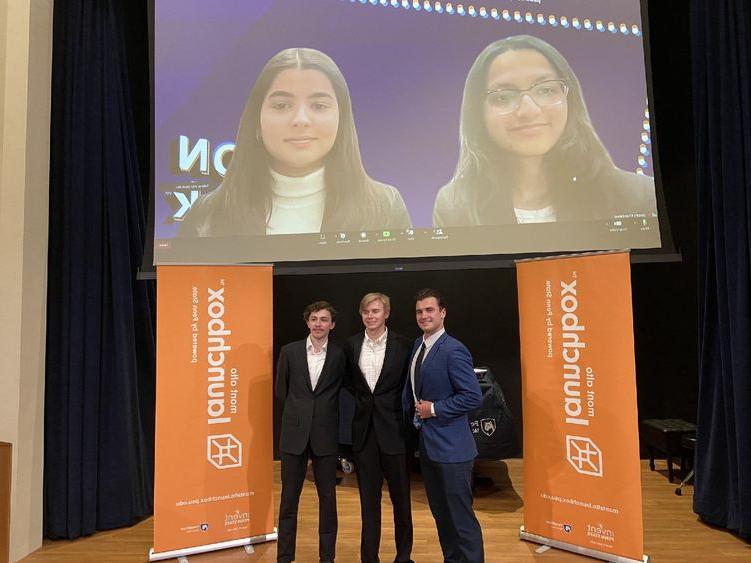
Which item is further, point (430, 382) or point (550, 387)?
point (550, 387)

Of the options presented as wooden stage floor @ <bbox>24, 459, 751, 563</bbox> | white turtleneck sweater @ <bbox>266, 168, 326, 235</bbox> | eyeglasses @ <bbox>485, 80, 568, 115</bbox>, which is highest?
eyeglasses @ <bbox>485, 80, 568, 115</bbox>

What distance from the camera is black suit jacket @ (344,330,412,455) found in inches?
112

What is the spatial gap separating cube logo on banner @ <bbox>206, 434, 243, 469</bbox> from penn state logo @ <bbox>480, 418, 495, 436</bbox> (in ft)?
5.93

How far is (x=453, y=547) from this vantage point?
2.79 m

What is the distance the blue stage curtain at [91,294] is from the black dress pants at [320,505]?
154 cm

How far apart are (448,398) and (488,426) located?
1612mm

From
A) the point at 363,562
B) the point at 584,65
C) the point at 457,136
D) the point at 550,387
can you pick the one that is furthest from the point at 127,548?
the point at 584,65

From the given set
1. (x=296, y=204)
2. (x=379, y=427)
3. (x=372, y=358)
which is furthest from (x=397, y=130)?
(x=379, y=427)

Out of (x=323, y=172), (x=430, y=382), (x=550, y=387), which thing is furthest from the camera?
(x=323, y=172)

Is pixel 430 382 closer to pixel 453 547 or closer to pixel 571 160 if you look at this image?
pixel 453 547

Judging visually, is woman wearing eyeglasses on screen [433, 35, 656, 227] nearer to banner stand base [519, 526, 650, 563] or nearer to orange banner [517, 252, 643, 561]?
orange banner [517, 252, 643, 561]

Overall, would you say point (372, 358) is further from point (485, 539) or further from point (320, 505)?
point (485, 539)

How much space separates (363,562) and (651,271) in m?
3.77

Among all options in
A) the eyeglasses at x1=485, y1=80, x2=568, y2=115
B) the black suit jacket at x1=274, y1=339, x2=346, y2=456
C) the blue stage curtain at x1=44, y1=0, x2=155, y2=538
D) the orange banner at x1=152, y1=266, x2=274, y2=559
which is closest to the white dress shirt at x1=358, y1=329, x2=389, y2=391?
the black suit jacket at x1=274, y1=339, x2=346, y2=456
